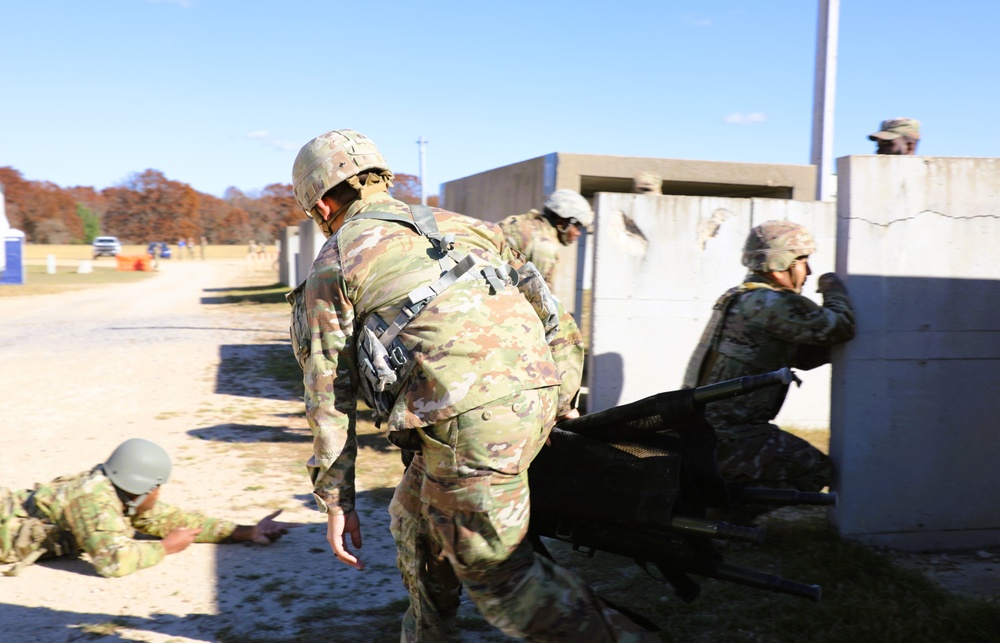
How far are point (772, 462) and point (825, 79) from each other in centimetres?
648

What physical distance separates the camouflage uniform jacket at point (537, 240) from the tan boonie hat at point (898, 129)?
8.54ft

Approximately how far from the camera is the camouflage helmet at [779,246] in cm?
421

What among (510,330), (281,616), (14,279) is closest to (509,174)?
(281,616)

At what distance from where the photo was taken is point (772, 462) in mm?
4168

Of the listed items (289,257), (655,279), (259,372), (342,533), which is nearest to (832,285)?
(655,279)

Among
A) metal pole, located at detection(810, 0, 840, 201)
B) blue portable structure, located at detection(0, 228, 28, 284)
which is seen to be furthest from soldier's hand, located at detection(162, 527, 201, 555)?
blue portable structure, located at detection(0, 228, 28, 284)

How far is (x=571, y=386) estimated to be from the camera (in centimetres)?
326

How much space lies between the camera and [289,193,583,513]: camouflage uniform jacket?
2574mm

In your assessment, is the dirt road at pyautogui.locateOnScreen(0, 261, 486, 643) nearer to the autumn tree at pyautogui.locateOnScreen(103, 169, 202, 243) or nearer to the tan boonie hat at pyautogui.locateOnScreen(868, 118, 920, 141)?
the tan boonie hat at pyautogui.locateOnScreen(868, 118, 920, 141)

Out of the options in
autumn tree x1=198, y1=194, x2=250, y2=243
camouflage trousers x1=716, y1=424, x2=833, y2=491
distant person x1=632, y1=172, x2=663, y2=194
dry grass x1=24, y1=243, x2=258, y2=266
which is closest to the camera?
camouflage trousers x1=716, y1=424, x2=833, y2=491

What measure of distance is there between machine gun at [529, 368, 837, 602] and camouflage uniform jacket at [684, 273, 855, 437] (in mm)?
1195

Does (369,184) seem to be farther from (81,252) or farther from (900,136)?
(81,252)

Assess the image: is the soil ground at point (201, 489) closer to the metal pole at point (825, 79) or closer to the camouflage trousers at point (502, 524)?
the camouflage trousers at point (502, 524)

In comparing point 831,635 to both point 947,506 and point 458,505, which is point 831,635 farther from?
point 458,505
